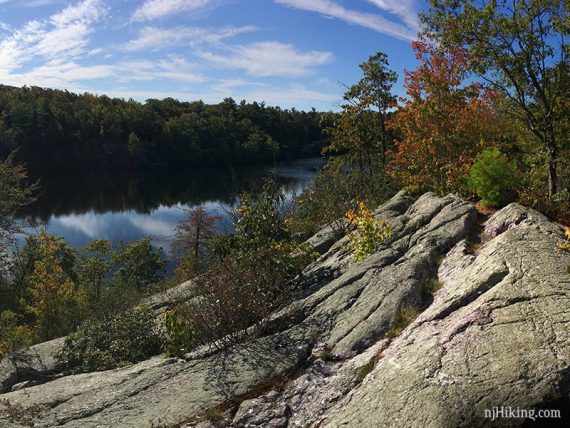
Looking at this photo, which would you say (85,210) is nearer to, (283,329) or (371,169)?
(371,169)

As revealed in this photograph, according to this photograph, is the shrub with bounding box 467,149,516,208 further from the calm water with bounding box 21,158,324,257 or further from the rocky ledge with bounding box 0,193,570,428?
the calm water with bounding box 21,158,324,257

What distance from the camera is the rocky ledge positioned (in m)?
4.46

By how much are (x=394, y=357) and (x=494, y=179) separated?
18.2 ft

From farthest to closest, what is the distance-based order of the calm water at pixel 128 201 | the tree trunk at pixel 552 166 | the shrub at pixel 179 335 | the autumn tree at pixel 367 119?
the calm water at pixel 128 201, the autumn tree at pixel 367 119, the tree trunk at pixel 552 166, the shrub at pixel 179 335

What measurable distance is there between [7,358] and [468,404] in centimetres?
996

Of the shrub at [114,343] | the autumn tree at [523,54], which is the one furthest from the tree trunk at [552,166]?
the shrub at [114,343]

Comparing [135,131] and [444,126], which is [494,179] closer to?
[444,126]

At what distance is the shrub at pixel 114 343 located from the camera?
9.34 metres

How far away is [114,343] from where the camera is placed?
9.69 meters

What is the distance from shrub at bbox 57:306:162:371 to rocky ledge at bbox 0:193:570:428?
3.31 feet

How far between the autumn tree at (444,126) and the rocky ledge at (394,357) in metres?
4.45

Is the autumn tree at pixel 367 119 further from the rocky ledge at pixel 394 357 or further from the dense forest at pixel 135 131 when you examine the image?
the dense forest at pixel 135 131

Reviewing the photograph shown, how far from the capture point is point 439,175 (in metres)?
13.4

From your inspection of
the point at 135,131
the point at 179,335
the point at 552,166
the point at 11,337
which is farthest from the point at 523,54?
the point at 135,131
